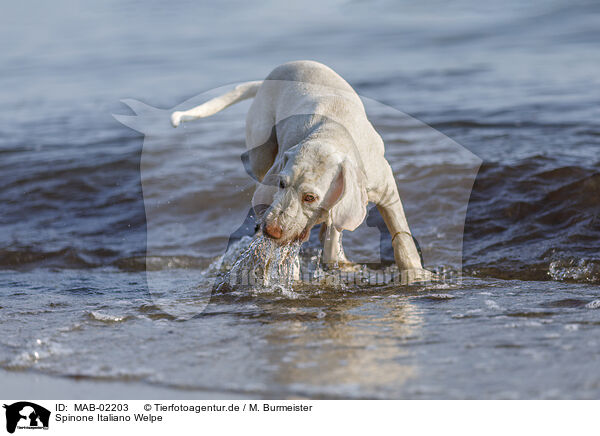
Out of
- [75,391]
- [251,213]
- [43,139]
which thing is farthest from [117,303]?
[43,139]

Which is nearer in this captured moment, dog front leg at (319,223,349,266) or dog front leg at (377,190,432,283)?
dog front leg at (377,190,432,283)

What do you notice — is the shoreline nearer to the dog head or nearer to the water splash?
the dog head

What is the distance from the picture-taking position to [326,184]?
4383mm

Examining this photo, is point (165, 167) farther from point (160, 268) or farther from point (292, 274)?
point (292, 274)

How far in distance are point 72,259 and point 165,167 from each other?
3.19 metres

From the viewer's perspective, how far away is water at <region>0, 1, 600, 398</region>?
373 centimetres

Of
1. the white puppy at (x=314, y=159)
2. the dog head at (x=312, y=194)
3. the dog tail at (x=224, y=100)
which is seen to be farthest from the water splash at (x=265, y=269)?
the dog tail at (x=224, y=100)

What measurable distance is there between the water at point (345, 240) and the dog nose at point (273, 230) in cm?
59

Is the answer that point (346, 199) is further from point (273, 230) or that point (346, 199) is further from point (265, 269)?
point (265, 269)

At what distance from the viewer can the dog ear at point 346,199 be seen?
4.39m
